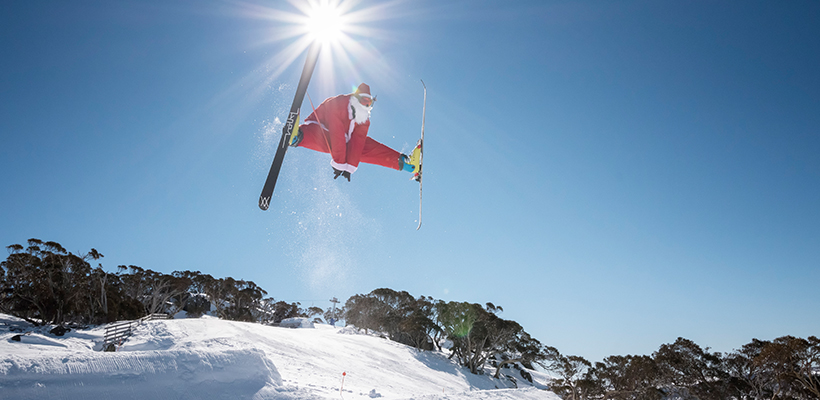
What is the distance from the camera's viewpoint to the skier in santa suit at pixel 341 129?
17.7 feet

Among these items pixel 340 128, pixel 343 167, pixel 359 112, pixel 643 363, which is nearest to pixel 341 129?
pixel 340 128

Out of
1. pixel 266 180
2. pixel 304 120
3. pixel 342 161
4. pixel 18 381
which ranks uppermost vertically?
pixel 304 120

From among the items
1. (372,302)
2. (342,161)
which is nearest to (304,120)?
(342,161)

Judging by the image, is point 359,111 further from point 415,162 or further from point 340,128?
point 415,162

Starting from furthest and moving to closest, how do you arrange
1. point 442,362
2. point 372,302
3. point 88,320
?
point 372,302
point 442,362
point 88,320

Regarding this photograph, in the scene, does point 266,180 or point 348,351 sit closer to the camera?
point 266,180

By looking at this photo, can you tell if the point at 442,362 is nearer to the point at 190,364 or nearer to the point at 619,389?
the point at 619,389

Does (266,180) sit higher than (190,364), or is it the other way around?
(266,180)

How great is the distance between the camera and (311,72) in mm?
4590

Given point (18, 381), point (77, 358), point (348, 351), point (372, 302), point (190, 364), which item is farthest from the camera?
point (372, 302)

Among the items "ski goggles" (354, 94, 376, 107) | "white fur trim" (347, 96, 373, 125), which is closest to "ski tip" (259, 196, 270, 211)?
"white fur trim" (347, 96, 373, 125)

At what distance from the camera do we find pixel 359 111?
18.1 ft

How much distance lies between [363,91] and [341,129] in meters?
0.75

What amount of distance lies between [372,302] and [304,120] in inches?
1873
